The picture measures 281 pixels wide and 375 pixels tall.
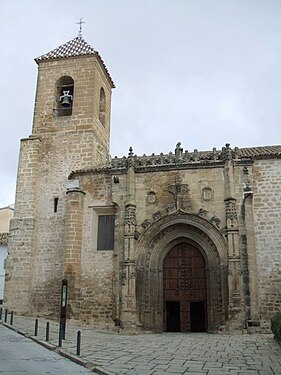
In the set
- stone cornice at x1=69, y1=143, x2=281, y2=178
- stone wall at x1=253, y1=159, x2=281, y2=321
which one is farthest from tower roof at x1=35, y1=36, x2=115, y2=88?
stone wall at x1=253, y1=159, x2=281, y2=321

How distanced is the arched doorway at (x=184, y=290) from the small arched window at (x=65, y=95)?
30.1 feet

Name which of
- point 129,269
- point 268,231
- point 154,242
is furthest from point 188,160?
point 129,269

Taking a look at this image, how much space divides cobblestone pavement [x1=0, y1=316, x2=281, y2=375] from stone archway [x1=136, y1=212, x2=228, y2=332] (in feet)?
4.38

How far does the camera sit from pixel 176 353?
10.0 meters

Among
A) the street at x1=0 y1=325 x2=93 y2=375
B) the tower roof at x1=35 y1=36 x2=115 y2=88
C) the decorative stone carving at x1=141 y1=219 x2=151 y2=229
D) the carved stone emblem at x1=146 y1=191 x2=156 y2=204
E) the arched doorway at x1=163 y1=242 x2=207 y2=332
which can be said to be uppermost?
the tower roof at x1=35 y1=36 x2=115 y2=88

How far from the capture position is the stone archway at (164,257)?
15.2 meters

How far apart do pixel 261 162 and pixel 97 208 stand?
6952 mm

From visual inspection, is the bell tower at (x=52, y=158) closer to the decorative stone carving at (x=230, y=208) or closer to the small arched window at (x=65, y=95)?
the small arched window at (x=65, y=95)

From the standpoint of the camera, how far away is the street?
25.2ft

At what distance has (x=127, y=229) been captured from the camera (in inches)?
638

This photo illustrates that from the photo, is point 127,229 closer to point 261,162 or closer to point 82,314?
point 82,314

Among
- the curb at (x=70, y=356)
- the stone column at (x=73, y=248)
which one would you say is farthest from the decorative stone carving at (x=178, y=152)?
the curb at (x=70, y=356)

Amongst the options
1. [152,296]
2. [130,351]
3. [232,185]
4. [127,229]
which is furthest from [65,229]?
[130,351]

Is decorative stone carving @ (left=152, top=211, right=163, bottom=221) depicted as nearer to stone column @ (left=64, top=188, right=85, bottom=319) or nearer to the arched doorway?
the arched doorway
